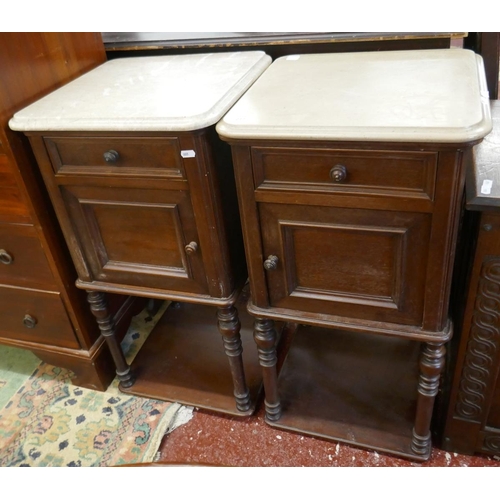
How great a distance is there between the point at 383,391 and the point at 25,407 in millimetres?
1073


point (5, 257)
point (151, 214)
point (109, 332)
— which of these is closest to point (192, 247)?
point (151, 214)

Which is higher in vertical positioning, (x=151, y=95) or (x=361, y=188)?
(x=151, y=95)

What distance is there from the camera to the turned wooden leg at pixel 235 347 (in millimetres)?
1217

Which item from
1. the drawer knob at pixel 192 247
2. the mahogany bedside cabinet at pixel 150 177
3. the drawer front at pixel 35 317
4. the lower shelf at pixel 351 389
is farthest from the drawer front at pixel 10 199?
the lower shelf at pixel 351 389

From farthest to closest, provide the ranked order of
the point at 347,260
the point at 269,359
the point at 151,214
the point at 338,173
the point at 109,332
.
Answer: the point at 109,332 < the point at 269,359 < the point at 151,214 < the point at 347,260 < the point at 338,173

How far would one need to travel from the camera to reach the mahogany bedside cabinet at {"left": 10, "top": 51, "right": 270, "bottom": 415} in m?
0.99

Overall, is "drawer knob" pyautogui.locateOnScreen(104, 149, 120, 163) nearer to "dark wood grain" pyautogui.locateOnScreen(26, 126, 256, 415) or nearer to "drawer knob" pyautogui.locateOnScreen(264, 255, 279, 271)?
"dark wood grain" pyautogui.locateOnScreen(26, 126, 256, 415)

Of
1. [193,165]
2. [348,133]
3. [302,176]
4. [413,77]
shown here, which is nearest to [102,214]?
[193,165]

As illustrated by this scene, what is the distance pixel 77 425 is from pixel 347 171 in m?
1.09

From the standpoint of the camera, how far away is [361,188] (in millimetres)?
893

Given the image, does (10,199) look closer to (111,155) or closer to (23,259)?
(23,259)

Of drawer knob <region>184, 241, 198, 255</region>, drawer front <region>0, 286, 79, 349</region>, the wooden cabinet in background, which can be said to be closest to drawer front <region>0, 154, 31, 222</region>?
the wooden cabinet in background

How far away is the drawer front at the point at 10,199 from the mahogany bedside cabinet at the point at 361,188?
0.57 meters

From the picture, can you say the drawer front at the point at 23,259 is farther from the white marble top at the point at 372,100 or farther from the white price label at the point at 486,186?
the white price label at the point at 486,186
